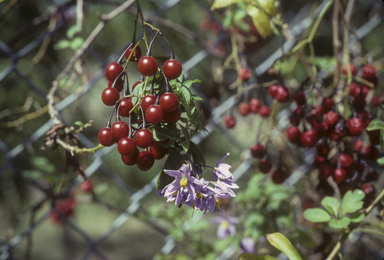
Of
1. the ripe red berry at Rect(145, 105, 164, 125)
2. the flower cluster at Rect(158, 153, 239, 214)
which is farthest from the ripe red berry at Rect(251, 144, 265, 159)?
the ripe red berry at Rect(145, 105, 164, 125)

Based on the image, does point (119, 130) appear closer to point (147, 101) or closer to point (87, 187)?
point (147, 101)

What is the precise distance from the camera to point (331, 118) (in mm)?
607

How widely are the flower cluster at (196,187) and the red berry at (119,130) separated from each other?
0.20 ft

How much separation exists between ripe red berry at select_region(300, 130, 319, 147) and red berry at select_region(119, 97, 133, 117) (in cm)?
39

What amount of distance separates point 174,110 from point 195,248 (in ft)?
2.09

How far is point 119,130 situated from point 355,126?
46 cm

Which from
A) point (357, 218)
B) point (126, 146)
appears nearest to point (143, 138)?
point (126, 146)

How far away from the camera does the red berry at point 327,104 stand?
626 millimetres

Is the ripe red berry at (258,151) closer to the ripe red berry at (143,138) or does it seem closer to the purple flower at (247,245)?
the purple flower at (247,245)

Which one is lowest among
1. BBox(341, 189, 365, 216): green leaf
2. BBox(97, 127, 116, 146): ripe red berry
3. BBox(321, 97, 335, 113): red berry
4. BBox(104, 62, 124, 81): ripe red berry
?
BBox(341, 189, 365, 216): green leaf

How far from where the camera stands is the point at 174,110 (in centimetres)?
33

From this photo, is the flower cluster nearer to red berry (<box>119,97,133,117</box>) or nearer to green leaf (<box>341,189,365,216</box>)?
red berry (<box>119,97,133,117</box>)

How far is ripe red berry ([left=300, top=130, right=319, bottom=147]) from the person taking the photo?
24.2 inches

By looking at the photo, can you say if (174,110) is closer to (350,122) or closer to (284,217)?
(350,122)
